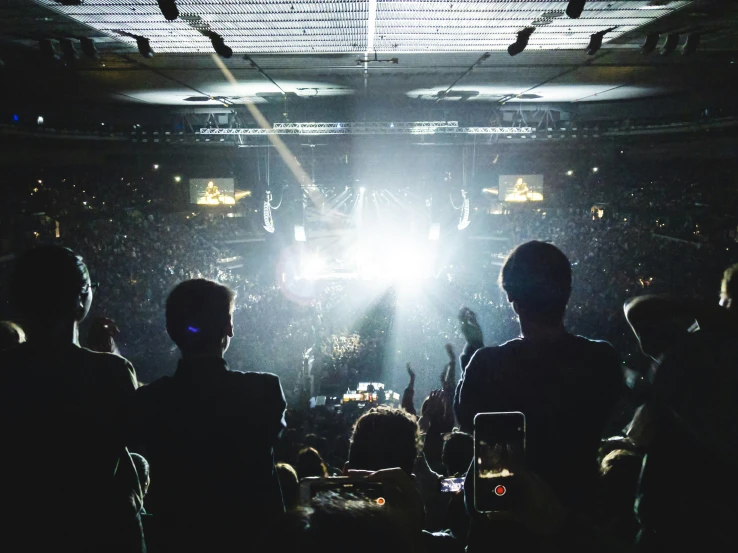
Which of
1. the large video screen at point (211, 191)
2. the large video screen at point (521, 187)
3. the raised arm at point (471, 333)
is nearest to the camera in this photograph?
the raised arm at point (471, 333)

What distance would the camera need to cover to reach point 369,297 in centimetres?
1451

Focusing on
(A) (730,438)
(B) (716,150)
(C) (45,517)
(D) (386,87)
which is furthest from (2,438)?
(B) (716,150)

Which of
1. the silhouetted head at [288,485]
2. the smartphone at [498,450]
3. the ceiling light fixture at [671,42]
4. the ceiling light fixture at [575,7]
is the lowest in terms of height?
the silhouetted head at [288,485]

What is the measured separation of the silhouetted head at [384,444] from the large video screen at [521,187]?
410 inches

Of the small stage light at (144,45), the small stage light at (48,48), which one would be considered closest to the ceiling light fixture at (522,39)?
the small stage light at (144,45)

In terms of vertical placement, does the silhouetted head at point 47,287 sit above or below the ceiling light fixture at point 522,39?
below

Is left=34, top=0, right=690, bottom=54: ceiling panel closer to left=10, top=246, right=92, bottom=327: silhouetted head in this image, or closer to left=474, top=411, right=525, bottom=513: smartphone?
left=10, top=246, right=92, bottom=327: silhouetted head

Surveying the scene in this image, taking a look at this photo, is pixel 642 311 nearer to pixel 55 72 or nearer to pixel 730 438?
pixel 730 438

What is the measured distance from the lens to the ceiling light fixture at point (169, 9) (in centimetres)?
278

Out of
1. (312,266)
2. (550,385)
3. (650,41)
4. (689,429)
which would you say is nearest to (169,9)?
(550,385)

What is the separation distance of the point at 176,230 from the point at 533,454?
1418 cm

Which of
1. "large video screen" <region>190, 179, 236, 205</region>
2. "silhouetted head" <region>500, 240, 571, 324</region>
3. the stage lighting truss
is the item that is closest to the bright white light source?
"large video screen" <region>190, 179, 236, 205</region>

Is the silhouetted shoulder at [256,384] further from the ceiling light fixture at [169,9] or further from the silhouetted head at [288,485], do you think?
the ceiling light fixture at [169,9]

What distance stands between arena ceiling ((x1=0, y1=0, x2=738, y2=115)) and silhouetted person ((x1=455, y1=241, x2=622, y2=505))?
7.67ft
